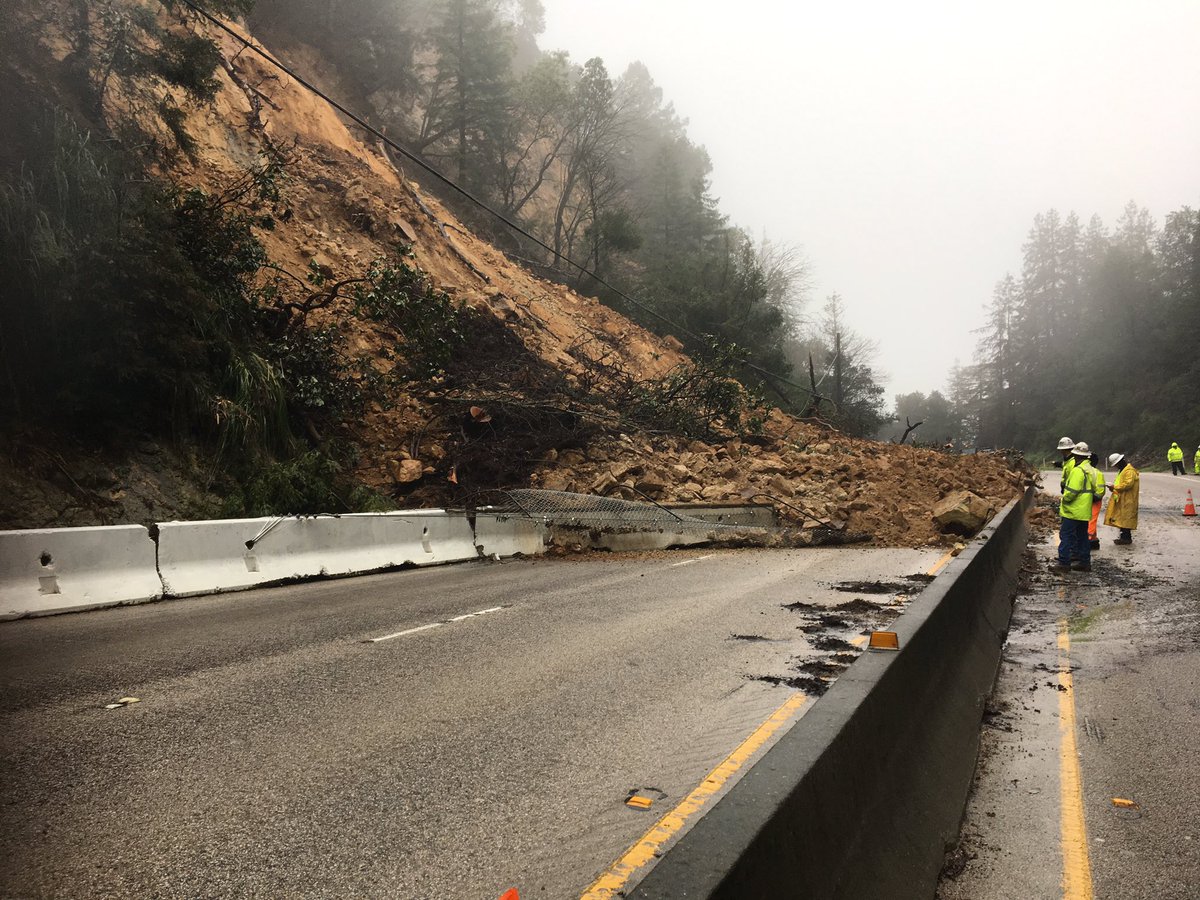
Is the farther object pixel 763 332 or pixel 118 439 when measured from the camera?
pixel 763 332

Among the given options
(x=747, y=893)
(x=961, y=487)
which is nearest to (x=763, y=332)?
(x=961, y=487)

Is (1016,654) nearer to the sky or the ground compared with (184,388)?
nearer to the ground

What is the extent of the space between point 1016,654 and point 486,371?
14.2m

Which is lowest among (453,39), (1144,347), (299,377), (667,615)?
(667,615)

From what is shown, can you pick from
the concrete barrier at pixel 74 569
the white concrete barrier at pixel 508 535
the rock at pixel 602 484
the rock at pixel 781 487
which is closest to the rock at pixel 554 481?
the rock at pixel 602 484

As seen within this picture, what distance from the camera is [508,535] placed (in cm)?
1444

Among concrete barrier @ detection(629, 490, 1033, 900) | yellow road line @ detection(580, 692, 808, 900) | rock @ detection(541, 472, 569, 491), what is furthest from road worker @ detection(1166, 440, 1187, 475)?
yellow road line @ detection(580, 692, 808, 900)

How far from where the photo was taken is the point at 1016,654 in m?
7.25

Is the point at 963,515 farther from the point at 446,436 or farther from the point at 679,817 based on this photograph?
the point at 679,817

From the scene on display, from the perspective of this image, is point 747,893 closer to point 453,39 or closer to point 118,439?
point 118,439

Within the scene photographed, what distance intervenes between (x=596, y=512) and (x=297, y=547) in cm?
581

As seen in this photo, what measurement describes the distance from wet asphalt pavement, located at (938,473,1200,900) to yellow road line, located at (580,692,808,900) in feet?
3.49

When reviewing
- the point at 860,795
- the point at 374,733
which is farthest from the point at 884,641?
the point at 374,733

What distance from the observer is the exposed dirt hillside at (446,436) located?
11.8 meters
